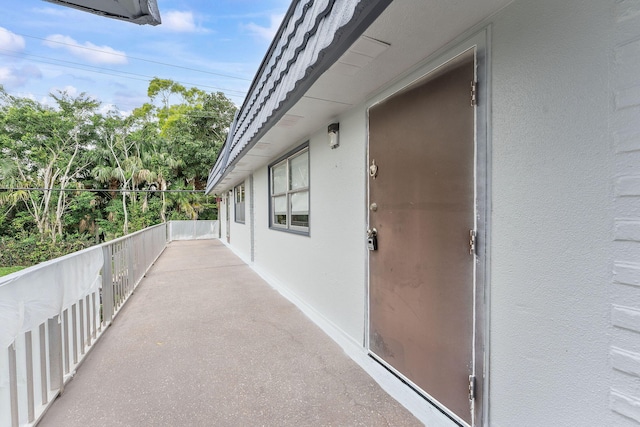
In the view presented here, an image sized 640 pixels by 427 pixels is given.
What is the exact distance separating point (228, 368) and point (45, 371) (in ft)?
3.95

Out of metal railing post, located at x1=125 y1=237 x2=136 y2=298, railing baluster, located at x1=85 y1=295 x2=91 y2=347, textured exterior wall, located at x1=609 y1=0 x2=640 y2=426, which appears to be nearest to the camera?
textured exterior wall, located at x1=609 y1=0 x2=640 y2=426

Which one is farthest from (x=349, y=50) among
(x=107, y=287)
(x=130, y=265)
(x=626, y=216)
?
(x=130, y=265)

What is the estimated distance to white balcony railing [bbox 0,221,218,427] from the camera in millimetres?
1510

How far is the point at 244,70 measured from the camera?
23.4 metres

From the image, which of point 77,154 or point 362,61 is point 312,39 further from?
point 77,154

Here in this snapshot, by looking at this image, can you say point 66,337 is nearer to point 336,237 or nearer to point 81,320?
point 81,320

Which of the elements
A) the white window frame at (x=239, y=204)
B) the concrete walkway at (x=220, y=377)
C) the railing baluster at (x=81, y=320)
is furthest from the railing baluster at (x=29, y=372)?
the white window frame at (x=239, y=204)

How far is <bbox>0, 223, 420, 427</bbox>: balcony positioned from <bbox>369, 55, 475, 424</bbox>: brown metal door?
15.7 inches

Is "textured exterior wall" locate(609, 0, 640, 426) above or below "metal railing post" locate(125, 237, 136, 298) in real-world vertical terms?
above

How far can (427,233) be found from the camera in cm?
175

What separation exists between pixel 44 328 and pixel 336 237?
7.79 feet

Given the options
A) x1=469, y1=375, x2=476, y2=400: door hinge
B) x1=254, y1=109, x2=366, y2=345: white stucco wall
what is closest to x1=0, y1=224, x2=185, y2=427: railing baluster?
x1=254, y1=109, x2=366, y2=345: white stucco wall

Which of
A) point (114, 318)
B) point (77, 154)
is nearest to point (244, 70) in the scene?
point (77, 154)

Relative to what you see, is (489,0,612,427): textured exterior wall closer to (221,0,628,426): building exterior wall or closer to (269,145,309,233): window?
(221,0,628,426): building exterior wall
